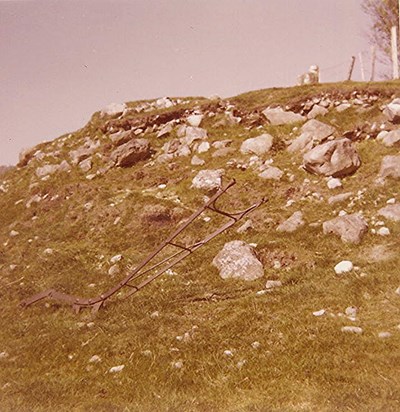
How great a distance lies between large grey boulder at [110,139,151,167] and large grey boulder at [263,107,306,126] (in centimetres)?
485

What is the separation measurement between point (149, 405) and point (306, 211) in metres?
6.52

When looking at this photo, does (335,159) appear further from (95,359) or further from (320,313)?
(95,359)

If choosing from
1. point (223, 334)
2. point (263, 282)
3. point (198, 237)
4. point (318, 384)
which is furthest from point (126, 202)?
point (318, 384)

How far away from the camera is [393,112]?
1228 centimetres

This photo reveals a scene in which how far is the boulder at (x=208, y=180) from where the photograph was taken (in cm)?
1248

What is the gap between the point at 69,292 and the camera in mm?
9602

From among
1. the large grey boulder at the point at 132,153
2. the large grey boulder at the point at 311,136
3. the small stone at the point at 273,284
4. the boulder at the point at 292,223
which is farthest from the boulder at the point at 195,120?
the small stone at the point at 273,284

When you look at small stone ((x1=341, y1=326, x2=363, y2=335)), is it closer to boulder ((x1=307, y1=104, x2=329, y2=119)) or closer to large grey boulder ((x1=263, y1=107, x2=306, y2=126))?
large grey boulder ((x1=263, y1=107, x2=306, y2=126))

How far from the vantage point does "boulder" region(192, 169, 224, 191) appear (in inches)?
491

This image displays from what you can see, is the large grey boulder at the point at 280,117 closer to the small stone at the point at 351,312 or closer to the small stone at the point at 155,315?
the small stone at the point at 351,312

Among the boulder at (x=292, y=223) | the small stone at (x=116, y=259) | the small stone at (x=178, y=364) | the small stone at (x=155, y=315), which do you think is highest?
the small stone at (x=178, y=364)

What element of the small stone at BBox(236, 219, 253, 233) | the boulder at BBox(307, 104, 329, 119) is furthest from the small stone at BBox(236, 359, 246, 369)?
the boulder at BBox(307, 104, 329, 119)

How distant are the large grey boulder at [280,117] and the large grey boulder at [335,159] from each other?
3.29 metres

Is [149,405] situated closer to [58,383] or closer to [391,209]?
[58,383]
